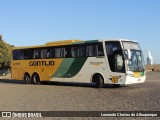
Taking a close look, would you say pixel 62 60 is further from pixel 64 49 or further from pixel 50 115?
pixel 50 115

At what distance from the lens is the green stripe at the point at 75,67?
26.3 metres

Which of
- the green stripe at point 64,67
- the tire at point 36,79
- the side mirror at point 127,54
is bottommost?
the tire at point 36,79

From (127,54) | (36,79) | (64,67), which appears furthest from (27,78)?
(127,54)

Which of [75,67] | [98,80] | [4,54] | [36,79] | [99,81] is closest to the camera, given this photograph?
[99,81]

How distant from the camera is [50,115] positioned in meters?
12.4

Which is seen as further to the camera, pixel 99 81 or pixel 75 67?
pixel 75 67

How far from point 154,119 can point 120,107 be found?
308 cm

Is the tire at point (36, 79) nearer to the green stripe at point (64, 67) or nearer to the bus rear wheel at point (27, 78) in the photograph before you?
Answer: the bus rear wheel at point (27, 78)

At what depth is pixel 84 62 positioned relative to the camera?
26078 millimetres

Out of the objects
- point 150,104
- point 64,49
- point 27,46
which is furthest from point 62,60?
point 150,104

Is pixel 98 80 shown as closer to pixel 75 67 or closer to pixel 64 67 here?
pixel 75 67

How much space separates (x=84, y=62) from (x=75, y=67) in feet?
3.71

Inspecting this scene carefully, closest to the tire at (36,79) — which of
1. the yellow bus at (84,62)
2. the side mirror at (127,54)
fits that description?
the yellow bus at (84,62)

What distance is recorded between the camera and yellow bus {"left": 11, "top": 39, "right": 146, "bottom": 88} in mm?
23406
